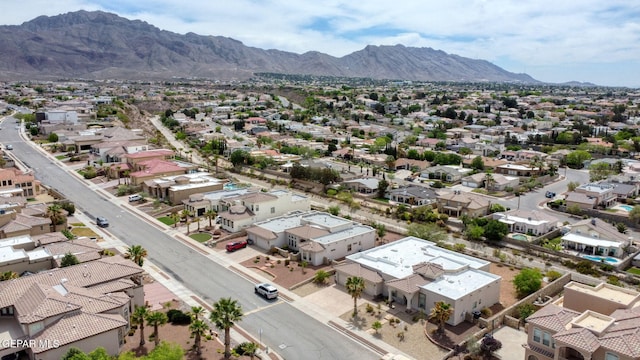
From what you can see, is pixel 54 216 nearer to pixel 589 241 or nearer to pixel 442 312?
pixel 442 312

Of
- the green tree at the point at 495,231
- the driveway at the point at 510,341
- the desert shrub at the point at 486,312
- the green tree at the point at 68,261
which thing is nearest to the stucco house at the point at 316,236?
the green tree at the point at 495,231

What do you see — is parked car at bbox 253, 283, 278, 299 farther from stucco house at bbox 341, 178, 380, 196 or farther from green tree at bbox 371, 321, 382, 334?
stucco house at bbox 341, 178, 380, 196

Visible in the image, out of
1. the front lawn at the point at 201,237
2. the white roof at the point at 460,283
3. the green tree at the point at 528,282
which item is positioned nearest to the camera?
the white roof at the point at 460,283

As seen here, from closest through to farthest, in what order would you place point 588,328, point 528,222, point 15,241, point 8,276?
point 588,328 < point 8,276 < point 15,241 < point 528,222

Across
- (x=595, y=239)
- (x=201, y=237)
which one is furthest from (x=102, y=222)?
(x=595, y=239)

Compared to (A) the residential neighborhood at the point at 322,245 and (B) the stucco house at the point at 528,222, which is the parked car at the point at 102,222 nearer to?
(A) the residential neighborhood at the point at 322,245

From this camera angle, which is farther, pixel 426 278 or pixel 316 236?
pixel 316 236

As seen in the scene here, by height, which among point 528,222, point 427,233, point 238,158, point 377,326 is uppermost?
point 238,158
